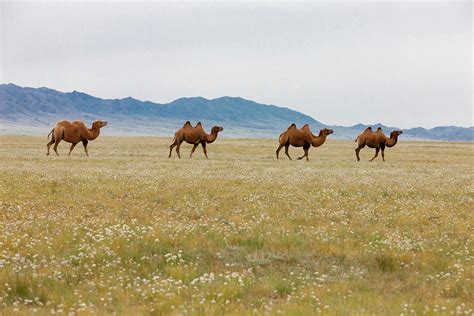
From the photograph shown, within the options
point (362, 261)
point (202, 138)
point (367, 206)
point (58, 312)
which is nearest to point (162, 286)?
point (58, 312)

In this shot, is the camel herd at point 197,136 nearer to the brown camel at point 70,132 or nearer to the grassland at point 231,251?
the brown camel at point 70,132

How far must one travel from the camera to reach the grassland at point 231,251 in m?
7.10

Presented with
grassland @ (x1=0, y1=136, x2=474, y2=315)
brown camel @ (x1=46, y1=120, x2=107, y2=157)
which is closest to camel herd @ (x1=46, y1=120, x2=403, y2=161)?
brown camel @ (x1=46, y1=120, x2=107, y2=157)

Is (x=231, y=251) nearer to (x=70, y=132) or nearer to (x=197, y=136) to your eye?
(x=197, y=136)

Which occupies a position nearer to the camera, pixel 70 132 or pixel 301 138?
pixel 70 132

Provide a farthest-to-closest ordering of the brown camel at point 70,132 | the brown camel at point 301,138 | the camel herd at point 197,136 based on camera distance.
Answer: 1. the brown camel at point 301,138
2. the camel herd at point 197,136
3. the brown camel at point 70,132

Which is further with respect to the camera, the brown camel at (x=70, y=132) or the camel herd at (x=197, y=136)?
the camel herd at (x=197, y=136)

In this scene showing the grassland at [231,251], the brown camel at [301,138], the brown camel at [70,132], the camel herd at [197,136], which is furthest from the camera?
the brown camel at [301,138]

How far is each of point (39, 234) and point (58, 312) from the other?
4726 millimetres

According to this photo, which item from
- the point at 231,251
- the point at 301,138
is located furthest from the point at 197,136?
the point at 231,251

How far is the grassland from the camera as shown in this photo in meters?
7.10

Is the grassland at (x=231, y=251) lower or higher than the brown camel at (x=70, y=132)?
lower

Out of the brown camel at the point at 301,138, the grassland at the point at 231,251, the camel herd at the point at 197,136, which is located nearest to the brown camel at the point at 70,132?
the camel herd at the point at 197,136

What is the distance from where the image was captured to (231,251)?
1013cm
